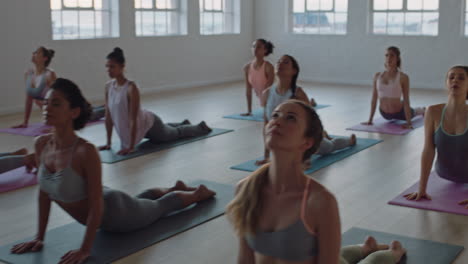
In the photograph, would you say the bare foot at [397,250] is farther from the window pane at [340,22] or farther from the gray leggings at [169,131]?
the window pane at [340,22]

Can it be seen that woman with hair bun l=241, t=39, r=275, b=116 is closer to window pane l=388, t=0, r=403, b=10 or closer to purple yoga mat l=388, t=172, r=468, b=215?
purple yoga mat l=388, t=172, r=468, b=215

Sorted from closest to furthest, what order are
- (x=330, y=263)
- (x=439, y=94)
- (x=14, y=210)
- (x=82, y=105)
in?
1. (x=330, y=263)
2. (x=82, y=105)
3. (x=14, y=210)
4. (x=439, y=94)

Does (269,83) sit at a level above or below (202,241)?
above

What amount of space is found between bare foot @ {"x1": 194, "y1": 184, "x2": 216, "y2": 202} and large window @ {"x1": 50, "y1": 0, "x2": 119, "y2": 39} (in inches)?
190

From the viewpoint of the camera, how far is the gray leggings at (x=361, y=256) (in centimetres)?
243

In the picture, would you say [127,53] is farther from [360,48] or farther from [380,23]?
[380,23]

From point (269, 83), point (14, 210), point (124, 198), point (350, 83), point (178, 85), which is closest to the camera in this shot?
point (124, 198)

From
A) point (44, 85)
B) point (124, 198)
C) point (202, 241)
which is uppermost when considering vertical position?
point (44, 85)

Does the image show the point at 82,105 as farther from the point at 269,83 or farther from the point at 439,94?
the point at 439,94

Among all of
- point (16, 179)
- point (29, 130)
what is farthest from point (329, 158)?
point (29, 130)

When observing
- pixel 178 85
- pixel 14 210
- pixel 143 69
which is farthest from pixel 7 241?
pixel 178 85

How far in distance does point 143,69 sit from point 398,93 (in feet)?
13.5

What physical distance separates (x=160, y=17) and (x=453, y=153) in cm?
641

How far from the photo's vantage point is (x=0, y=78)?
690cm
